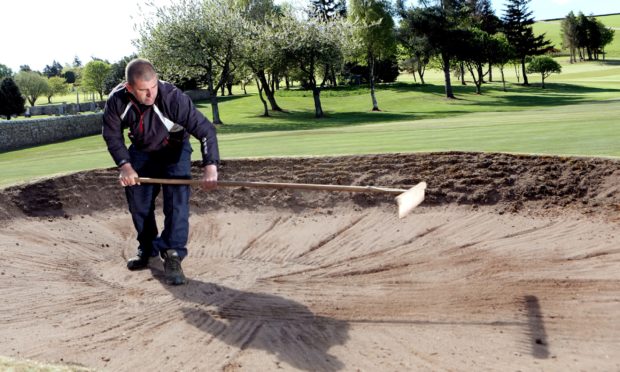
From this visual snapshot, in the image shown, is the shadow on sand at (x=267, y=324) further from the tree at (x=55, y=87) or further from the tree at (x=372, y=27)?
the tree at (x=55, y=87)

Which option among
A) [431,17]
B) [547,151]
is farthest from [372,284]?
[431,17]

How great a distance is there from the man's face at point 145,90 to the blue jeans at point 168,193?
2.95 ft

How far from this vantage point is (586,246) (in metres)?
8.52

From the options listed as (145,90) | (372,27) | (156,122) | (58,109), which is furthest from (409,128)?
(58,109)

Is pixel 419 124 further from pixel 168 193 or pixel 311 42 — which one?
pixel 311 42

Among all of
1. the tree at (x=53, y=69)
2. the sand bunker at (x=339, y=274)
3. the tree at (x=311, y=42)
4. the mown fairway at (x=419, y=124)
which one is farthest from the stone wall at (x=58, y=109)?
the tree at (x=53, y=69)

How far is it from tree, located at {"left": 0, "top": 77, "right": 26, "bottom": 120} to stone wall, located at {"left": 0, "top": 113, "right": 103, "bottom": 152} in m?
13.8

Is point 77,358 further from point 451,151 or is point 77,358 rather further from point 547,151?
point 547,151

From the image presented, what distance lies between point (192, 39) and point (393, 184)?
3556 cm

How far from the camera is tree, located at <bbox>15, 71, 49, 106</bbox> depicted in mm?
83688

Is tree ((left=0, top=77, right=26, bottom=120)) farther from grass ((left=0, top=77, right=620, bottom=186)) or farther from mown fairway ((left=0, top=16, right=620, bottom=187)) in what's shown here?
grass ((left=0, top=77, right=620, bottom=186))

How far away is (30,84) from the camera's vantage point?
84.8 meters

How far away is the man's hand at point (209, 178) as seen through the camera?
765cm

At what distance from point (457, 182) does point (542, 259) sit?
314 cm
